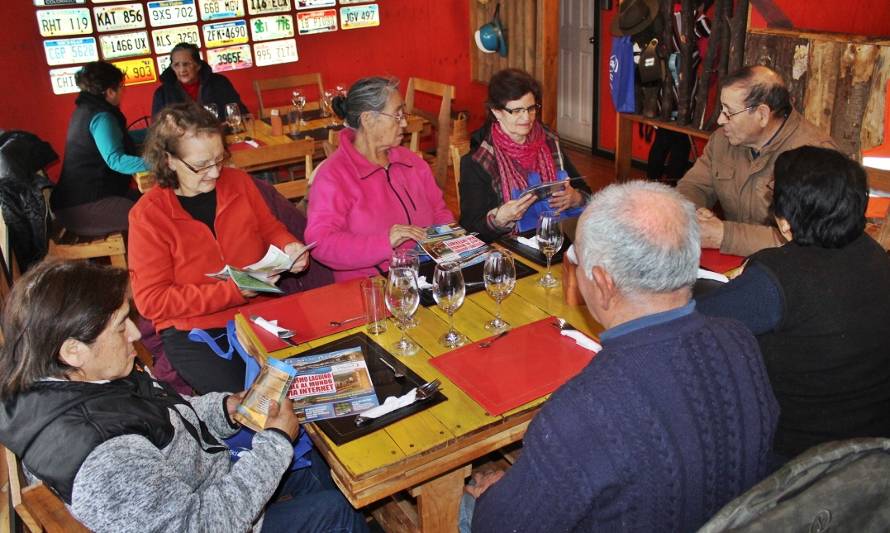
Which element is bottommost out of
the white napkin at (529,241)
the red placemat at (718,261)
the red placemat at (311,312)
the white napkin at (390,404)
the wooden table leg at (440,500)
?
the wooden table leg at (440,500)

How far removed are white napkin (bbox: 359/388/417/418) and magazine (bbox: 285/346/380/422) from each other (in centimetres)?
3

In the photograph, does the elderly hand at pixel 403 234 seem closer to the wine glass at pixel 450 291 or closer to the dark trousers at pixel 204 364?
the wine glass at pixel 450 291

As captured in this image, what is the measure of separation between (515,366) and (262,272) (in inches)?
40.6

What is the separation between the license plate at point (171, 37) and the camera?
6.30 metres

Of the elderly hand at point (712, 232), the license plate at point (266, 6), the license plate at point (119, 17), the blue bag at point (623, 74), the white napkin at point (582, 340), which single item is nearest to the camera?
the white napkin at point (582, 340)

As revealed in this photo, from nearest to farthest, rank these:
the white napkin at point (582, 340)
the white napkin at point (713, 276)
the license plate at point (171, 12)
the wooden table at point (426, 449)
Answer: the wooden table at point (426, 449) < the white napkin at point (582, 340) < the white napkin at point (713, 276) < the license plate at point (171, 12)

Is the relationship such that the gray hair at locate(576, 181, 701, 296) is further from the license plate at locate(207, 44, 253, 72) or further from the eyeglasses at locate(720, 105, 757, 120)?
the license plate at locate(207, 44, 253, 72)

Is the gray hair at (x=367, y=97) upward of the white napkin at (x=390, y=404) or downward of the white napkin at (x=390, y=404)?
upward

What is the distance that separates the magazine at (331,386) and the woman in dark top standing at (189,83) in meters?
4.12

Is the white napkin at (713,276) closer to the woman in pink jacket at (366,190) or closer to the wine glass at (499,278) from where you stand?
the wine glass at (499,278)

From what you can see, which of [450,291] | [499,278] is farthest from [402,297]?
[499,278]

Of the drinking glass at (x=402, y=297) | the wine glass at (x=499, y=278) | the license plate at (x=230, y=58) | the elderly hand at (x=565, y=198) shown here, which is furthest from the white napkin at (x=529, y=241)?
the license plate at (x=230, y=58)

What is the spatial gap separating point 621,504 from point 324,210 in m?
1.97

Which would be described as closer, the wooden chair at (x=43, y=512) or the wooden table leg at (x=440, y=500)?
the wooden chair at (x=43, y=512)
